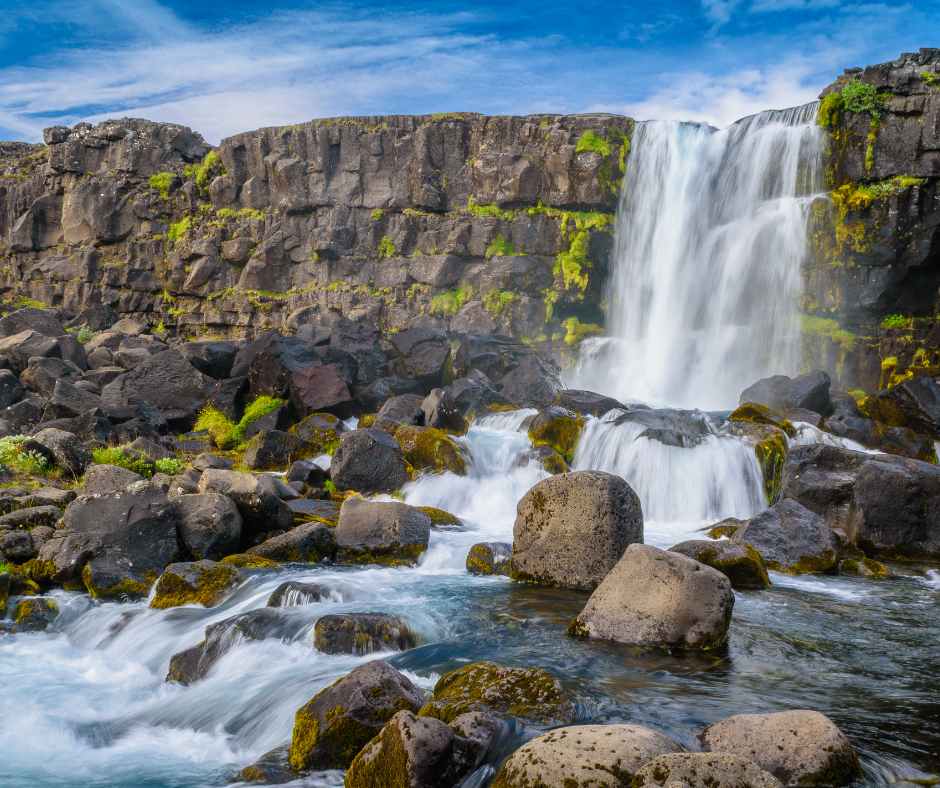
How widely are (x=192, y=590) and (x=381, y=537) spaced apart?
290cm

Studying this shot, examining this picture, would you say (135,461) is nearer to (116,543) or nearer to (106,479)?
(106,479)

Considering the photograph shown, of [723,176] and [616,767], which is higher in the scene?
[723,176]

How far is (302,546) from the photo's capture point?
39.3 feet

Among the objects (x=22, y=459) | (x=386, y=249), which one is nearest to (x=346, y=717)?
(x=22, y=459)

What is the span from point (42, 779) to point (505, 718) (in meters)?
3.83

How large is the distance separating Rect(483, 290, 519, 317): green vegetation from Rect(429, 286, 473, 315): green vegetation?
122 cm

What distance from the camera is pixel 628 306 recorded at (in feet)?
111

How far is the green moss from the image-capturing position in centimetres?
1021

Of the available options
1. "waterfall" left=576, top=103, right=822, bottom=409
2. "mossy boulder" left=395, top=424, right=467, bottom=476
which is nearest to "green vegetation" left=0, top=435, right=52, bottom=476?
"mossy boulder" left=395, top=424, right=467, bottom=476

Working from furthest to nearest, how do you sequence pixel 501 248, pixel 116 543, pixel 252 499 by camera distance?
pixel 501 248 < pixel 252 499 < pixel 116 543

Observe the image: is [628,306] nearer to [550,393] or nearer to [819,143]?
[819,143]

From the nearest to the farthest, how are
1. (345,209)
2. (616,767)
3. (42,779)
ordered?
(616,767)
(42,779)
(345,209)

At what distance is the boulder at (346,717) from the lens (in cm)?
599

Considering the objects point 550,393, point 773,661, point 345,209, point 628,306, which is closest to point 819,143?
point 628,306
